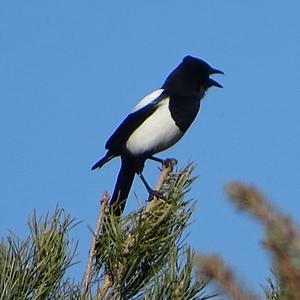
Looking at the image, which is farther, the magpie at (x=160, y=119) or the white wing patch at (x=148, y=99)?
the white wing patch at (x=148, y=99)

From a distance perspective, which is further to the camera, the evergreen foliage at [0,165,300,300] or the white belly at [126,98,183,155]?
the white belly at [126,98,183,155]

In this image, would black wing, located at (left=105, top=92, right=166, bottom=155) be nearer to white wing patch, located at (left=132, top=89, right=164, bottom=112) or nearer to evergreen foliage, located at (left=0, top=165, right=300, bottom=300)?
white wing patch, located at (left=132, top=89, right=164, bottom=112)

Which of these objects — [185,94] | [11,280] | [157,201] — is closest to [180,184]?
[157,201]

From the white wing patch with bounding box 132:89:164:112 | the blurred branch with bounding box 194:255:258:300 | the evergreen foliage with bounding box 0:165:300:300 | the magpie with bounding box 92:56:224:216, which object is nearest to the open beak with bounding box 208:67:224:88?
the magpie with bounding box 92:56:224:216

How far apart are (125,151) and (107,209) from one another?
3018mm

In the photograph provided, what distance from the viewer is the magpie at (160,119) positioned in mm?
4473

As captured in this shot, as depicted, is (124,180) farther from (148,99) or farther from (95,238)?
(95,238)

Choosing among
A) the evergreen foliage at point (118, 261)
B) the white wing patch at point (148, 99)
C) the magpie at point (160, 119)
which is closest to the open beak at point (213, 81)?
the magpie at point (160, 119)

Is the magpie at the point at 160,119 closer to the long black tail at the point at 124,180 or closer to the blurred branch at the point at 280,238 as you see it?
the long black tail at the point at 124,180

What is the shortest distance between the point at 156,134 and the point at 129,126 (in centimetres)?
27

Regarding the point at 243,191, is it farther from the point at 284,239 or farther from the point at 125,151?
the point at 125,151

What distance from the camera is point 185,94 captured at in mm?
4723

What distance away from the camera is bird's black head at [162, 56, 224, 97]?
15.6ft

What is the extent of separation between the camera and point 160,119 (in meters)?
4.53
